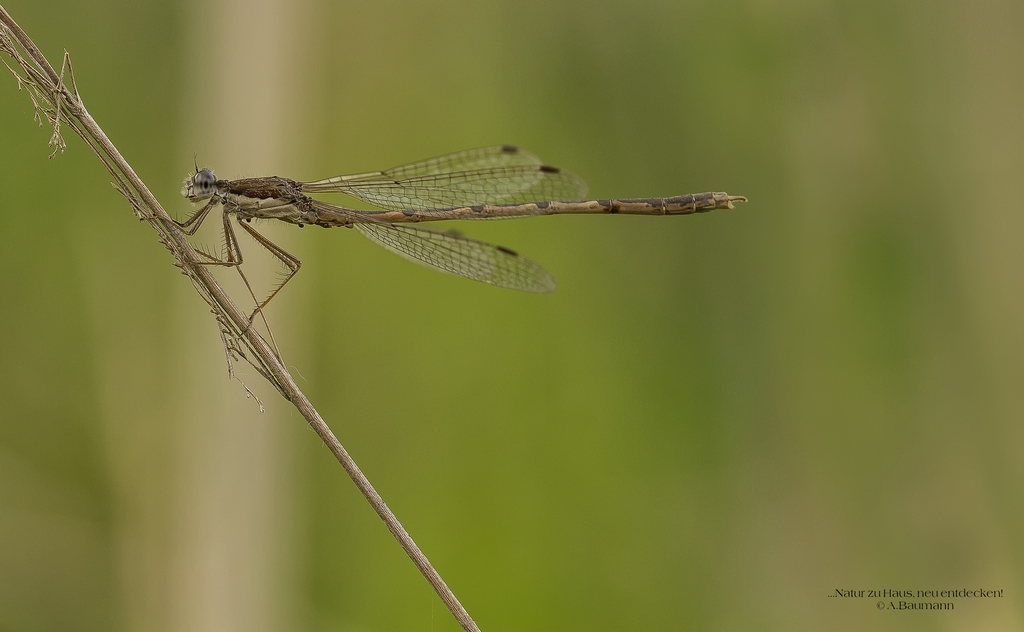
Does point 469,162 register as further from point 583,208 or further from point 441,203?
point 583,208

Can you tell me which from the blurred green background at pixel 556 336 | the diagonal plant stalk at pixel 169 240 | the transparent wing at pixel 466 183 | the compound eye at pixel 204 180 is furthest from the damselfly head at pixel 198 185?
the blurred green background at pixel 556 336

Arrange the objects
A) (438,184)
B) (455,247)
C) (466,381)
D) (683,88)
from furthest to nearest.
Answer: (683,88)
(466,381)
(438,184)
(455,247)

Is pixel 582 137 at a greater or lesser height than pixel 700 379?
greater

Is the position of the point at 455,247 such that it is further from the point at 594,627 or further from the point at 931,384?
the point at 931,384

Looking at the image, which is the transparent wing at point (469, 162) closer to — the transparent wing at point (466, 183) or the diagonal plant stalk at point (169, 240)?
the transparent wing at point (466, 183)

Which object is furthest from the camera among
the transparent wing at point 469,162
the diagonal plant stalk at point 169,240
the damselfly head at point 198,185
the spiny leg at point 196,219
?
the transparent wing at point 469,162

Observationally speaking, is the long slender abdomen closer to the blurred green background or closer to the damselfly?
the damselfly

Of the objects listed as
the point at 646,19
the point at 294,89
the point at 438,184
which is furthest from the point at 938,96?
the point at 294,89

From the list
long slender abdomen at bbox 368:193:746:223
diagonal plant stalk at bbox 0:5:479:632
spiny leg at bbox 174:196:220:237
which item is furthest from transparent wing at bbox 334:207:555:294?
diagonal plant stalk at bbox 0:5:479:632

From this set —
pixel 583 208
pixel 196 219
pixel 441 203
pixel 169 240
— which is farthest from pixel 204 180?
pixel 583 208

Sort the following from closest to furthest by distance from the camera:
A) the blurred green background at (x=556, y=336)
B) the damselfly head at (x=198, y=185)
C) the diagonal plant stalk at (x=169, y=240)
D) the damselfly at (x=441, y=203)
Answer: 1. the diagonal plant stalk at (x=169, y=240)
2. the damselfly head at (x=198, y=185)
3. the damselfly at (x=441, y=203)
4. the blurred green background at (x=556, y=336)
